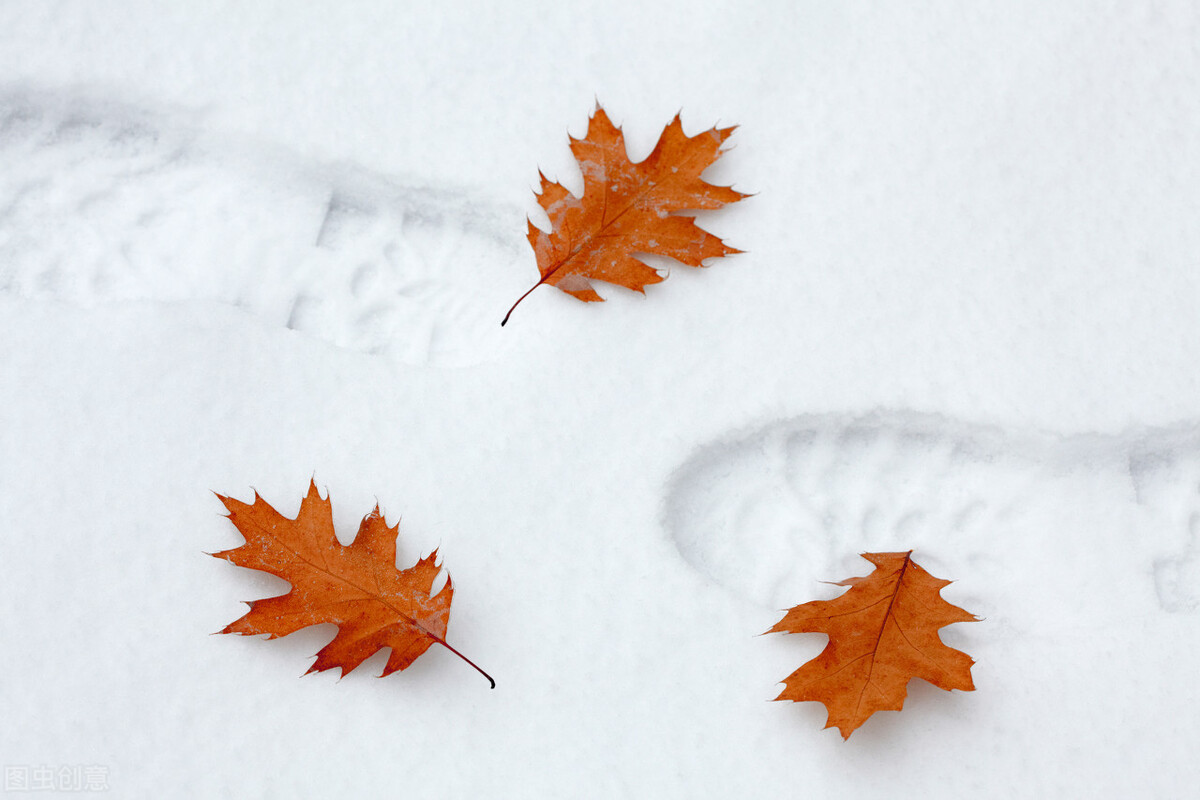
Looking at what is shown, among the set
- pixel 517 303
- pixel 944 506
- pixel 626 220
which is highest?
pixel 626 220

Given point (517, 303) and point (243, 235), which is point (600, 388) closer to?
point (517, 303)

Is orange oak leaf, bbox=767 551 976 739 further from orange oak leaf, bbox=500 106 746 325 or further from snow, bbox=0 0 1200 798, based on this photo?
orange oak leaf, bbox=500 106 746 325

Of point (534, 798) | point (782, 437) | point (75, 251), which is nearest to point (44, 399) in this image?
point (75, 251)

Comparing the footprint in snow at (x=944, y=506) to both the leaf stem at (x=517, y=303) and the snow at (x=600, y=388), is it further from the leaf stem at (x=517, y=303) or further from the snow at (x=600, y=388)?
the leaf stem at (x=517, y=303)

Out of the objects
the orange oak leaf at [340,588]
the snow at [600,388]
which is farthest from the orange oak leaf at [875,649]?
the orange oak leaf at [340,588]

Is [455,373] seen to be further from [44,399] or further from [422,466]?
[44,399]

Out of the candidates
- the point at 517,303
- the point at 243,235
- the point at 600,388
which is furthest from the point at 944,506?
the point at 243,235
